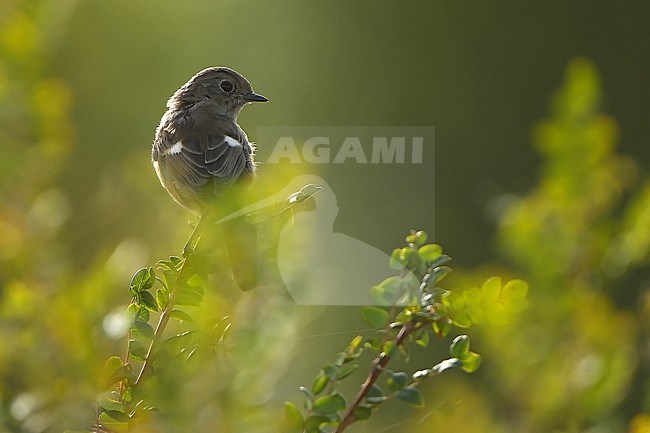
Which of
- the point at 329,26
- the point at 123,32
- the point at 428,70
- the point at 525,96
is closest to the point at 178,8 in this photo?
the point at 123,32

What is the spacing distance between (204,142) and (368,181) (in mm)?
483

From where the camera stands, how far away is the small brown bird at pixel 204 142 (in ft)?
8.86

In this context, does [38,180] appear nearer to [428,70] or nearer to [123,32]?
[123,32]

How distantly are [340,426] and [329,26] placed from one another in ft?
11.6

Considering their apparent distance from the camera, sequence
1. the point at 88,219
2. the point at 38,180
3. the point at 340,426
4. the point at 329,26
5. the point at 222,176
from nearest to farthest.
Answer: the point at 340,426
the point at 38,180
the point at 88,219
the point at 222,176
the point at 329,26

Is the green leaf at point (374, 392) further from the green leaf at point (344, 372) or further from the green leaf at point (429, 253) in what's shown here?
the green leaf at point (429, 253)

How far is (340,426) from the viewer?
132 centimetres

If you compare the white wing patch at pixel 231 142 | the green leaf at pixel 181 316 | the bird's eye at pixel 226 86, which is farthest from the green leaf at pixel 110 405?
the bird's eye at pixel 226 86

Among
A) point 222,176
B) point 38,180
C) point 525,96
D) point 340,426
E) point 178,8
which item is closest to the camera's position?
point 340,426

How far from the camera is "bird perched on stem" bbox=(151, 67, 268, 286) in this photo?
2695 mm

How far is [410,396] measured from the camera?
1359 millimetres
